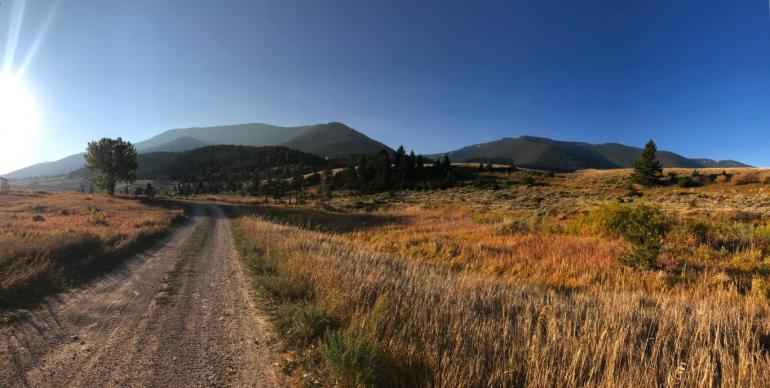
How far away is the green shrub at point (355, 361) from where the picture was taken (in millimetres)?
2865

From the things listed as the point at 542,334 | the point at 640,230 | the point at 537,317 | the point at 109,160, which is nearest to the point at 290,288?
the point at 537,317

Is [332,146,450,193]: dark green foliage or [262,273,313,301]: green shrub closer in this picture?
[262,273,313,301]: green shrub

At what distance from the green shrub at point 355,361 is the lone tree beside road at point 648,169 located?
7685cm

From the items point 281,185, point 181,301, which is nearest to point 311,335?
point 181,301

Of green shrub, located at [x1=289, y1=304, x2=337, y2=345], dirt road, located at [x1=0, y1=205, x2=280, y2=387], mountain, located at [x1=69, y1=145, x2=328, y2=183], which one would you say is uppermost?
mountain, located at [x1=69, y1=145, x2=328, y2=183]

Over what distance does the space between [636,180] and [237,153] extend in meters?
186

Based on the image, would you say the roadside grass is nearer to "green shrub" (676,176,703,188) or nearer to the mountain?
"green shrub" (676,176,703,188)

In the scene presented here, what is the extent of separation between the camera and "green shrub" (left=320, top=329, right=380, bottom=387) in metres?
2.87

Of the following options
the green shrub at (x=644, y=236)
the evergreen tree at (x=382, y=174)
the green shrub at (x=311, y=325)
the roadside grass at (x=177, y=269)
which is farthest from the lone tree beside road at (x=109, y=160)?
the green shrub at (x=644, y=236)

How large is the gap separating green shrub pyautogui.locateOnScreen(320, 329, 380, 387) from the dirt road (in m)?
0.87

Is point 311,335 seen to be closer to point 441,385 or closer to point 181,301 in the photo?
point 441,385

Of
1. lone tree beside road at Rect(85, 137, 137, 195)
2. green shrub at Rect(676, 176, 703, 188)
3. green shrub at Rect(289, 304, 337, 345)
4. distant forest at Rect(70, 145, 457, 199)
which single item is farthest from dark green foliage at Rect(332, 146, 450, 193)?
green shrub at Rect(289, 304, 337, 345)

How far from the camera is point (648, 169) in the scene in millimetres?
64375

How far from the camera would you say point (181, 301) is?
6.29 m
